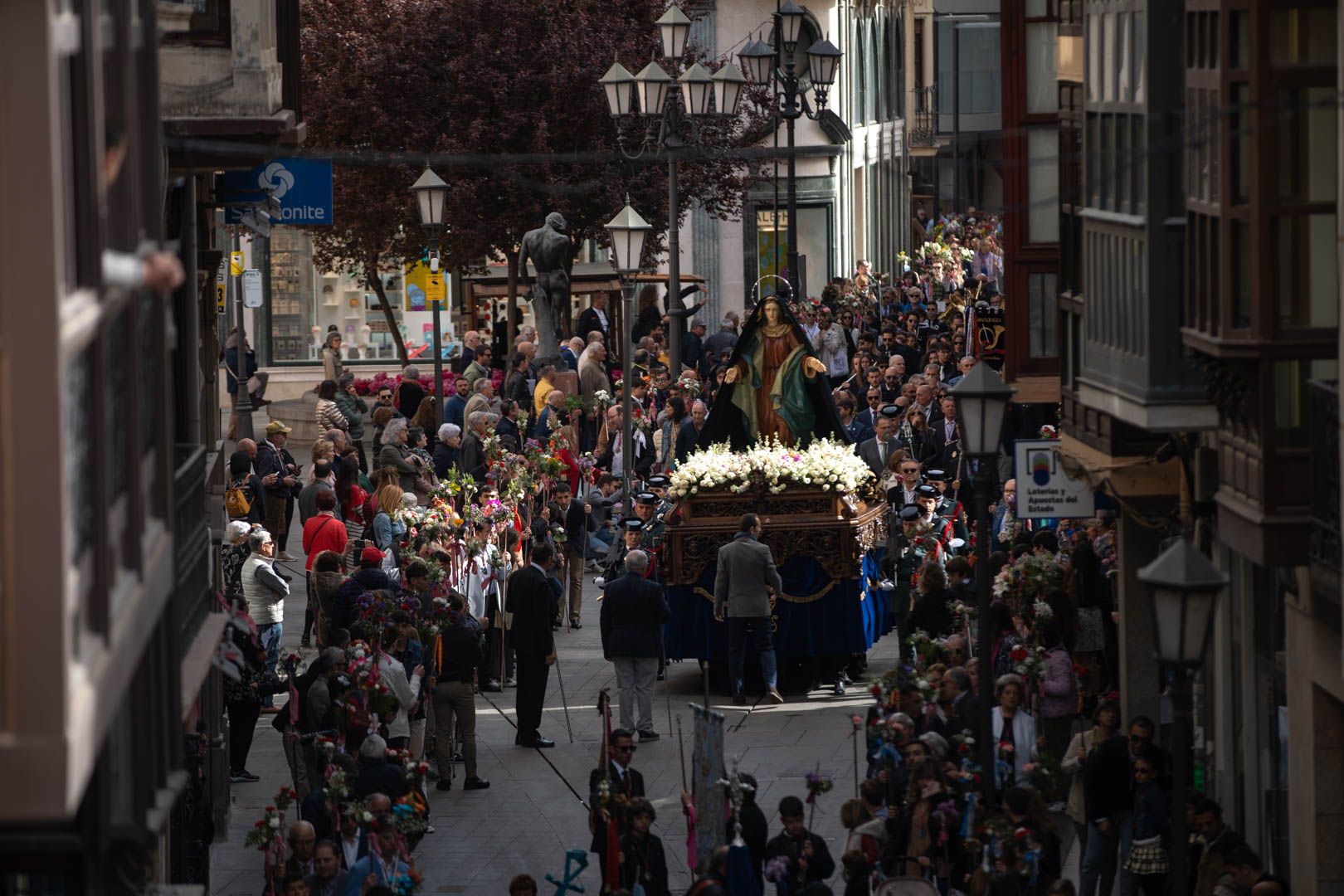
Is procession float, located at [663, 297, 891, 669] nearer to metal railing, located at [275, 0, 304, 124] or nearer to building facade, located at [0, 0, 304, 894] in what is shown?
metal railing, located at [275, 0, 304, 124]

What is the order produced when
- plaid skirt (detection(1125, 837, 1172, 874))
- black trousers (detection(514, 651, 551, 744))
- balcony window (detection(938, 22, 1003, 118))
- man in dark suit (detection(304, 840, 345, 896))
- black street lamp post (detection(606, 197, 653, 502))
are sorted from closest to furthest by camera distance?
man in dark suit (detection(304, 840, 345, 896)) → plaid skirt (detection(1125, 837, 1172, 874)) → black trousers (detection(514, 651, 551, 744)) → black street lamp post (detection(606, 197, 653, 502)) → balcony window (detection(938, 22, 1003, 118))

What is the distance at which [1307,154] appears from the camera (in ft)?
40.8

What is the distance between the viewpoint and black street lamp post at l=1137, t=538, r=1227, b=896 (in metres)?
11.0

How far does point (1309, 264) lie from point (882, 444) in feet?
41.0

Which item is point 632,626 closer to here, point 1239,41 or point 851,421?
point 851,421

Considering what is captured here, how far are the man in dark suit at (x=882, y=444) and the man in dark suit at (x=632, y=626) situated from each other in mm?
5445

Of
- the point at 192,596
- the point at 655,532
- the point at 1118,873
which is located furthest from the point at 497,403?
the point at 192,596

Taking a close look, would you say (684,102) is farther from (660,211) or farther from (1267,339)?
(660,211)

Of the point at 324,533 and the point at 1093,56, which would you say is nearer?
the point at 1093,56

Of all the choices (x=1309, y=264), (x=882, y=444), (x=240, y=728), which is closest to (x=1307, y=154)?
(x=1309, y=264)

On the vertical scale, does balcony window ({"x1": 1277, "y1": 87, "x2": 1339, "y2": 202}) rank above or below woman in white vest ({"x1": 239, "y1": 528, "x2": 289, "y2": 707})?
above

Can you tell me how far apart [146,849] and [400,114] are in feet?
113

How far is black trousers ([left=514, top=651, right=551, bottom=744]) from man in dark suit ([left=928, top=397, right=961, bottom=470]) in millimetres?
6690

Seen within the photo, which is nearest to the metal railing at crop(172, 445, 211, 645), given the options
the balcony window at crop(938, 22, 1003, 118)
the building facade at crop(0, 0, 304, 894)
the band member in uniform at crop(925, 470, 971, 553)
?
the building facade at crop(0, 0, 304, 894)
